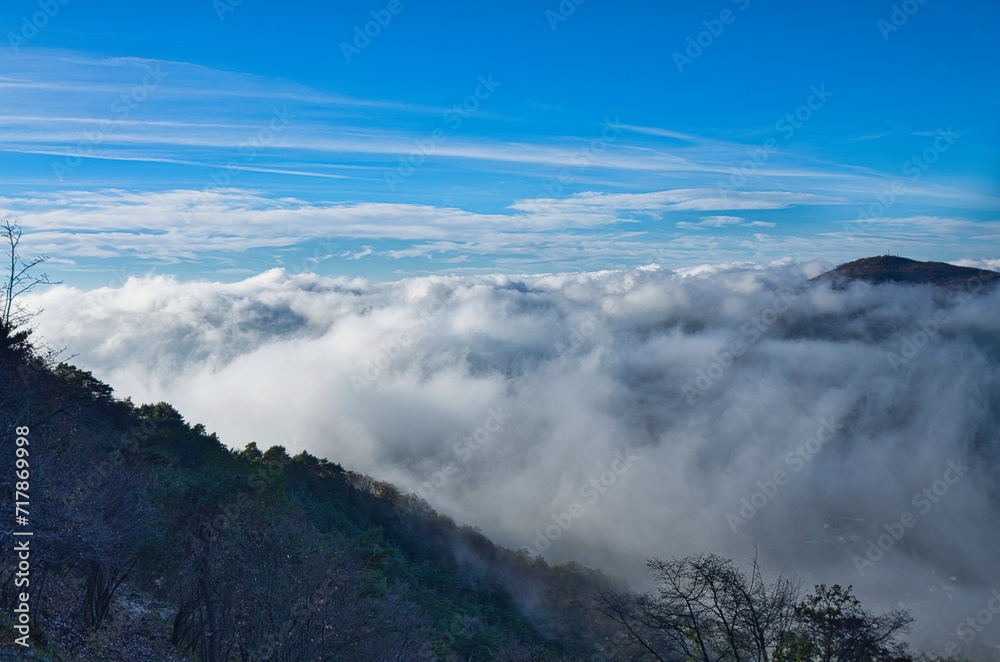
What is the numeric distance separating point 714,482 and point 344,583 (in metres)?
202

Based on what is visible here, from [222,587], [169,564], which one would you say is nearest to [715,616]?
[222,587]

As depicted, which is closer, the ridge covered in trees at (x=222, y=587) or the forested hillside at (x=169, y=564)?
the ridge covered in trees at (x=222, y=587)

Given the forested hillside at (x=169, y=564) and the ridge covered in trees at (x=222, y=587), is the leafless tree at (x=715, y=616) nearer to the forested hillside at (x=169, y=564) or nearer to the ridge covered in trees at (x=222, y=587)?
the ridge covered in trees at (x=222, y=587)

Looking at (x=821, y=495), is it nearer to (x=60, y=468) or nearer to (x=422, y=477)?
(x=422, y=477)

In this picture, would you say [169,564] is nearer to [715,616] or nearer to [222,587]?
[222,587]

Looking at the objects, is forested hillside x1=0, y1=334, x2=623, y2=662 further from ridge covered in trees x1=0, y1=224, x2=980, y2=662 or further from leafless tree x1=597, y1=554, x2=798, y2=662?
leafless tree x1=597, y1=554, x2=798, y2=662

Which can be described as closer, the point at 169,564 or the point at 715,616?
the point at 715,616

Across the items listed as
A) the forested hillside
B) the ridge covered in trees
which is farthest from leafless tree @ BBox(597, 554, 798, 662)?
the forested hillside

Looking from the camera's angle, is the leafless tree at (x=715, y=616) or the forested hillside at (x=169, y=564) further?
the forested hillside at (x=169, y=564)

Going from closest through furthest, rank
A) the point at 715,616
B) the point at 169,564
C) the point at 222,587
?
1. the point at 715,616
2. the point at 222,587
3. the point at 169,564

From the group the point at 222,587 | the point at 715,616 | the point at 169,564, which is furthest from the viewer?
the point at 169,564

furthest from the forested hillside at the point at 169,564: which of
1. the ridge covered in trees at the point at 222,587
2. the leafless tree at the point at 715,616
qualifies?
the leafless tree at the point at 715,616

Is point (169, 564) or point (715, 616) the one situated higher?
point (715, 616)

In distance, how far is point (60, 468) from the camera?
1105cm
